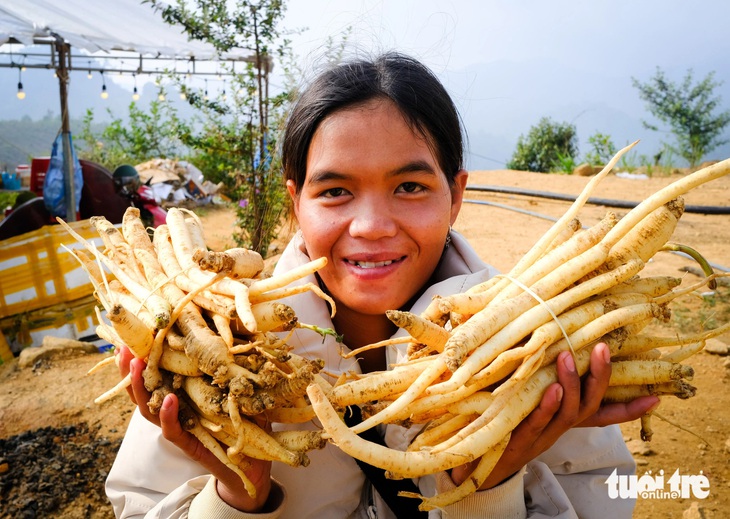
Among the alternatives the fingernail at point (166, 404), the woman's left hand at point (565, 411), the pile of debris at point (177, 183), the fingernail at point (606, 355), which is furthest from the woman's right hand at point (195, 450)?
the pile of debris at point (177, 183)

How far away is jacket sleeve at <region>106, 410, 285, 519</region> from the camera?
59.7 inches

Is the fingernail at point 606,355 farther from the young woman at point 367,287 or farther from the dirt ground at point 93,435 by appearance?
the dirt ground at point 93,435

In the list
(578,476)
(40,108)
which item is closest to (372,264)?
(578,476)

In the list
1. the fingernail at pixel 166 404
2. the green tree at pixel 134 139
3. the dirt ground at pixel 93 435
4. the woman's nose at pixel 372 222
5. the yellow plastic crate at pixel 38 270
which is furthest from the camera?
the green tree at pixel 134 139

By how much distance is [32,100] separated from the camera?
75625 mm

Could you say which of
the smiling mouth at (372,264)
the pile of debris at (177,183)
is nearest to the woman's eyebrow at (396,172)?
the smiling mouth at (372,264)

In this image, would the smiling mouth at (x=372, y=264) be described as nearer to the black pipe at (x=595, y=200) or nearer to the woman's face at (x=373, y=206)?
the woman's face at (x=373, y=206)

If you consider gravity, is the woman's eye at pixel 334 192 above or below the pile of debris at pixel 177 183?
above

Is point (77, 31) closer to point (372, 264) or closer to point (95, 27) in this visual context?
point (95, 27)

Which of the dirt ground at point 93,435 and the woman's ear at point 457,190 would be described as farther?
the dirt ground at point 93,435

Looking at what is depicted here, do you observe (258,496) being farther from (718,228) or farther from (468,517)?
(718,228)

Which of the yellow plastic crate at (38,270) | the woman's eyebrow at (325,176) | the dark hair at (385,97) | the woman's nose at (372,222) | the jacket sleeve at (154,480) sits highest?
the dark hair at (385,97)

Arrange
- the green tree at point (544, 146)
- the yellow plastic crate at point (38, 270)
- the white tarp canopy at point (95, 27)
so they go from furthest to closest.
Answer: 1. the green tree at point (544, 146)
2. the white tarp canopy at point (95, 27)
3. the yellow plastic crate at point (38, 270)

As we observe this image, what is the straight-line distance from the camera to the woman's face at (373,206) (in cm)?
148
